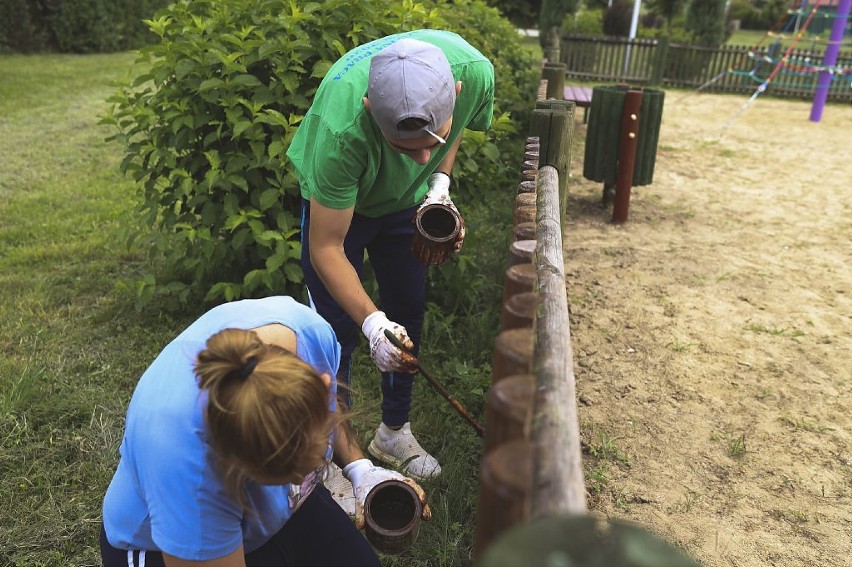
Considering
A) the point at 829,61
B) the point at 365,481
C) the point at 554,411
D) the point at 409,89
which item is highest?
the point at 409,89

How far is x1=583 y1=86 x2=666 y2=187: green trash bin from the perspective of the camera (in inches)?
199

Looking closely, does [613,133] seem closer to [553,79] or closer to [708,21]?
[553,79]

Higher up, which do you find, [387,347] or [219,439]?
[219,439]

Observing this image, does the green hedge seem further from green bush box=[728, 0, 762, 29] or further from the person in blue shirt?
green bush box=[728, 0, 762, 29]

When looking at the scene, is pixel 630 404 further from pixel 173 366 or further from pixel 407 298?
pixel 173 366

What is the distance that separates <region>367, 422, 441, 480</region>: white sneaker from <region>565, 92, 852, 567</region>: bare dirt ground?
1.95 feet

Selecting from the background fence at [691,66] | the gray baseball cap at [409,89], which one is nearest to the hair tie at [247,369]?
the gray baseball cap at [409,89]

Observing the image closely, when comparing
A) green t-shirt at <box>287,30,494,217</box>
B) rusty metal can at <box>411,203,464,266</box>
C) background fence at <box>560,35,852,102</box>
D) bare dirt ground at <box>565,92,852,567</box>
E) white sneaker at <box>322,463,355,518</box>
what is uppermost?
green t-shirt at <box>287,30,494,217</box>

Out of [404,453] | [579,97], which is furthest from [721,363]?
[579,97]

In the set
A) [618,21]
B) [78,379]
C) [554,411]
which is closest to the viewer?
[554,411]

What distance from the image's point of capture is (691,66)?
13.1m

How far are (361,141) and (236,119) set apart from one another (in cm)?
140

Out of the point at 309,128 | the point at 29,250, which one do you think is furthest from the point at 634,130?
the point at 29,250

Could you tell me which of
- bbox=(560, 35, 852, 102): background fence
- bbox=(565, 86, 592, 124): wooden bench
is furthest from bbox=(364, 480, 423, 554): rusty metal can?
bbox=(560, 35, 852, 102): background fence
